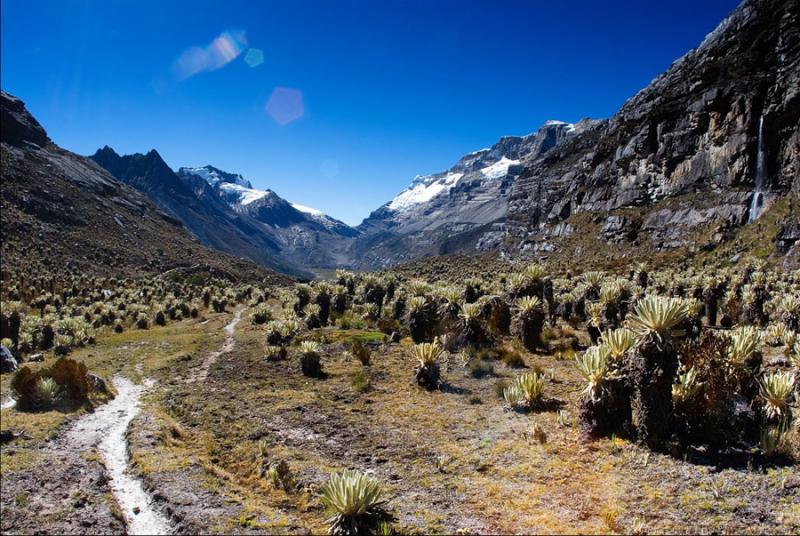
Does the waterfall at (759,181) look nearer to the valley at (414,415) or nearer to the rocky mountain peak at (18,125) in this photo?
the valley at (414,415)

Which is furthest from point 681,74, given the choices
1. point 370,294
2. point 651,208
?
point 370,294

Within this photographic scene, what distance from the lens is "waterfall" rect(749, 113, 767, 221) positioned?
54.7 meters

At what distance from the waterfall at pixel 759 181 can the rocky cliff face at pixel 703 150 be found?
149 mm

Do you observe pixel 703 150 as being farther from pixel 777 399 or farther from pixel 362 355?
pixel 777 399

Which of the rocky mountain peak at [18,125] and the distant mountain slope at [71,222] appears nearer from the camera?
the distant mountain slope at [71,222]

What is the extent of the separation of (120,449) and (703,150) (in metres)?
82.9

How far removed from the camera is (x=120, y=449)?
32.3 ft

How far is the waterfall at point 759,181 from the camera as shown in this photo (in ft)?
179

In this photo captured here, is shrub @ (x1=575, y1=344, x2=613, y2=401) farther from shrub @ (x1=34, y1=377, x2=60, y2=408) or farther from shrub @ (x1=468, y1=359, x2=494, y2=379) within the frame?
shrub @ (x1=34, y1=377, x2=60, y2=408)

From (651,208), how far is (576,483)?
77.3 metres

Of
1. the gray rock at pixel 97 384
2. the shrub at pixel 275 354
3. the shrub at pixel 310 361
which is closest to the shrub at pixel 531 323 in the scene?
the shrub at pixel 310 361

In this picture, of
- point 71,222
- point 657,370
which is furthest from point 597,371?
point 71,222

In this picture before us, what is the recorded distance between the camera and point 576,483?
806 cm

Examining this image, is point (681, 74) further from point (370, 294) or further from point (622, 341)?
point (622, 341)
